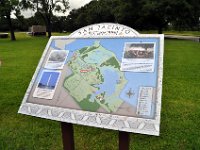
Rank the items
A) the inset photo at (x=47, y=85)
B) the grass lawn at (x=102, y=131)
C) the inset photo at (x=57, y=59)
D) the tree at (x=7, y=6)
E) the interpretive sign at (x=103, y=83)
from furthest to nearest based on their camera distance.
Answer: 1. the tree at (x=7, y=6)
2. the grass lawn at (x=102, y=131)
3. the inset photo at (x=57, y=59)
4. the inset photo at (x=47, y=85)
5. the interpretive sign at (x=103, y=83)

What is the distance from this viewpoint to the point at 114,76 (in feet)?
8.13

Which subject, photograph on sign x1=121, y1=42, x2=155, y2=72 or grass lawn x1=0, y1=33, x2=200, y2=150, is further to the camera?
grass lawn x1=0, y1=33, x2=200, y2=150

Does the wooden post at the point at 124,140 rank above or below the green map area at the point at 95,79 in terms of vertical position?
below

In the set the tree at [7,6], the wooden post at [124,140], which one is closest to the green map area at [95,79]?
the wooden post at [124,140]

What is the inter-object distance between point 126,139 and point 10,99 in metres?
3.64

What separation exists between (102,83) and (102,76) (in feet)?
0.24

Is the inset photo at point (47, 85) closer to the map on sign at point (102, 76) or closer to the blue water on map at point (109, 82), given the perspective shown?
the map on sign at point (102, 76)

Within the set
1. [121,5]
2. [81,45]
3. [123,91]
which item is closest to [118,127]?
[123,91]

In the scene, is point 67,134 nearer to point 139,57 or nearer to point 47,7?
point 139,57

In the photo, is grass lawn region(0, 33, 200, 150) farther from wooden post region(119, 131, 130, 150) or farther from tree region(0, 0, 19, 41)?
tree region(0, 0, 19, 41)

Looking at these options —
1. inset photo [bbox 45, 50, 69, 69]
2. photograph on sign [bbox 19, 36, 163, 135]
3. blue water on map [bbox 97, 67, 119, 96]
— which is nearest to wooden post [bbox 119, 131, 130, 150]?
photograph on sign [bbox 19, 36, 163, 135]

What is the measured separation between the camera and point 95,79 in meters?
2.54

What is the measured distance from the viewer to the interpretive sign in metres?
2.25

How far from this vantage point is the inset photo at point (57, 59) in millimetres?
2825
